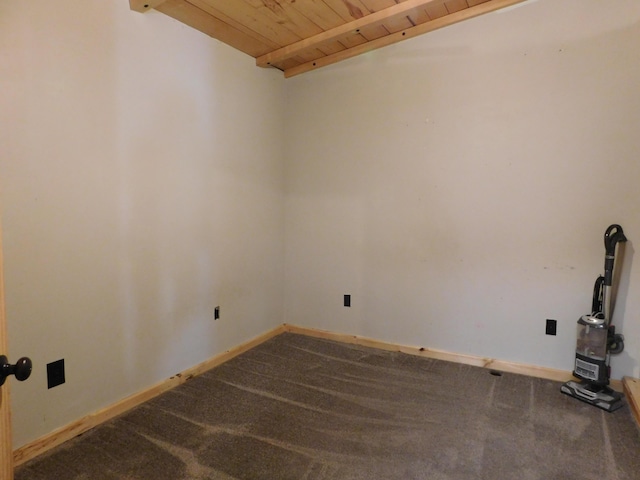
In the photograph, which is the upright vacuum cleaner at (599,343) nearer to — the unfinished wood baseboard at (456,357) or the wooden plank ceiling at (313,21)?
the unfinished wood baseboard at (456,357)

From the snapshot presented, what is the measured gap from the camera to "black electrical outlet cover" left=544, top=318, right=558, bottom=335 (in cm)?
243

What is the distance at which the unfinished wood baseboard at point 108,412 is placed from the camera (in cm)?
167

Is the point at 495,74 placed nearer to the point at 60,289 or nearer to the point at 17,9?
the point at 17,9

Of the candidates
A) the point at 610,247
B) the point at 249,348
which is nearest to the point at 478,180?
the point at 610,247

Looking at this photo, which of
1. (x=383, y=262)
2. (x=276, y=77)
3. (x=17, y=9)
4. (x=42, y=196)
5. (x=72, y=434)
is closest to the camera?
(x=17, y=9)

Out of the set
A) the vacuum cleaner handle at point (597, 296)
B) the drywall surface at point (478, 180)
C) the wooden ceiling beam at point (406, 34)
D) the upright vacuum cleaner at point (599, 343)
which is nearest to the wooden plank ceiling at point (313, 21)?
the wooden ceiling beam at point (406, 34)

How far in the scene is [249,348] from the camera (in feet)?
9.93

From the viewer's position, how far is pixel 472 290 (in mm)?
2676

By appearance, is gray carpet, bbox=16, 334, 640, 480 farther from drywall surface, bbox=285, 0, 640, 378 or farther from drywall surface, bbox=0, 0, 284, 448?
drywall surface, bbox=285, 0, 640, 378

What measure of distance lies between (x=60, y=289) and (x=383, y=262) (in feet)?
7.21

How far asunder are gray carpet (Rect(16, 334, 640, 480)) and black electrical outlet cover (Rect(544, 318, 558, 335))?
0.33 meters

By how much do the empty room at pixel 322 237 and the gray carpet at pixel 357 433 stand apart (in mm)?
15

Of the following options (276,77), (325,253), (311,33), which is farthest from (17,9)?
(325,253)

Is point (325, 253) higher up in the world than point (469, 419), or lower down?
higher up
